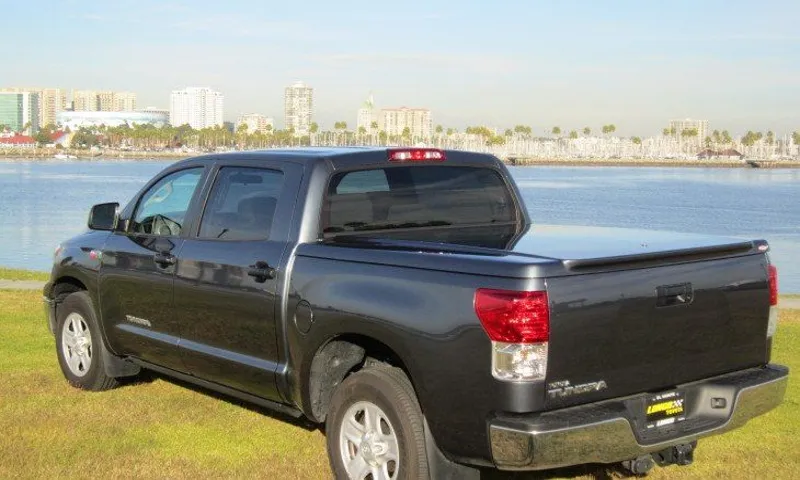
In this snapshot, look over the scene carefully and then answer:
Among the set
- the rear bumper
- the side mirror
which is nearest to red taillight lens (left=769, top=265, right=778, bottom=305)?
the rear bumper

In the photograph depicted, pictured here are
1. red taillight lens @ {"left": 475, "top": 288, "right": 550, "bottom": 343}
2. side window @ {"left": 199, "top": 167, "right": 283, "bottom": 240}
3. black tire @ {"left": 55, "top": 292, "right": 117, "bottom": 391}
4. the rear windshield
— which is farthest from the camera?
black tire @ {"left": 55, "top": 292, "right": 117, "bottom": 391}

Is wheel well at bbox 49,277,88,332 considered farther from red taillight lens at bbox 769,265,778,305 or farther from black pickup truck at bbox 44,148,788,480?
red taillight lens at bbox 769,265,778,305

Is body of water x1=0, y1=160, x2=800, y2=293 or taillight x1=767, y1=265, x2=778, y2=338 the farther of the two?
body of water x1=0, y1=160, x2=800, y2=293

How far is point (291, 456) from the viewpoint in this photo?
669 centimetres

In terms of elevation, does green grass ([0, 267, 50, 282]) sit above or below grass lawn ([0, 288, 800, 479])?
below

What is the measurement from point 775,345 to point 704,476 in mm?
4950

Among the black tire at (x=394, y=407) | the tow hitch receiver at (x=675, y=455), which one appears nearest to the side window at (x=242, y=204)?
the black tire at (x=394, y=407)

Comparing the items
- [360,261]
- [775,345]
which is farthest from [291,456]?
[775,345]

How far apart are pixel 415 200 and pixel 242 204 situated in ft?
3.41

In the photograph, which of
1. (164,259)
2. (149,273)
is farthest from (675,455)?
(149,273)

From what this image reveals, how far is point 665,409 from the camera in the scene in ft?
16.9

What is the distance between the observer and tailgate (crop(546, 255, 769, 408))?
4.80 metres

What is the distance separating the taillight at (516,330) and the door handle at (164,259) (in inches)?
110

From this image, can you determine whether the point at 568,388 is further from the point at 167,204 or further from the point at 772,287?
the point at 167,204
